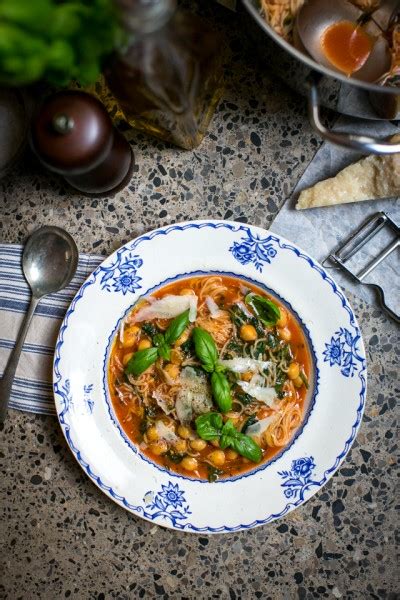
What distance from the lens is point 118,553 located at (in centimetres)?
249

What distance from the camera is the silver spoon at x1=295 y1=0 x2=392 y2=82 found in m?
2.24

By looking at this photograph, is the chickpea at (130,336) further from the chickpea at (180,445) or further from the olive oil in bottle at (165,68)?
the olive oil in bottle at (165,68)

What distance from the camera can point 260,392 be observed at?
2355mm

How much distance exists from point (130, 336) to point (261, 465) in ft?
2.21

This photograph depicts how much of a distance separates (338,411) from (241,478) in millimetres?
427

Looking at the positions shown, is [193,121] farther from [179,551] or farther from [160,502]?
[179,551]

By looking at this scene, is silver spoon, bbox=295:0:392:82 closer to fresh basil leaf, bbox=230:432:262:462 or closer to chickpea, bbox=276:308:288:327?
chickpea, bbox=276:308:288:327

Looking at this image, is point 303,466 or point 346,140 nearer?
point 346,140

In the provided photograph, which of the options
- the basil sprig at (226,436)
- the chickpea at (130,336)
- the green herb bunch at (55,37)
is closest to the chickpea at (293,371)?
the basil sprig at (226,436)

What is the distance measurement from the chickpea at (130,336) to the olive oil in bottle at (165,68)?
73cm

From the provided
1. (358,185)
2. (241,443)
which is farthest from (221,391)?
(358,185)

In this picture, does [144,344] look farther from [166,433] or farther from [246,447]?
[246,447]

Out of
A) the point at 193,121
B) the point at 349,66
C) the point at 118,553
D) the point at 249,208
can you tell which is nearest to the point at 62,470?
the point at 118,553

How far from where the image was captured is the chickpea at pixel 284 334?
2.36 metres
